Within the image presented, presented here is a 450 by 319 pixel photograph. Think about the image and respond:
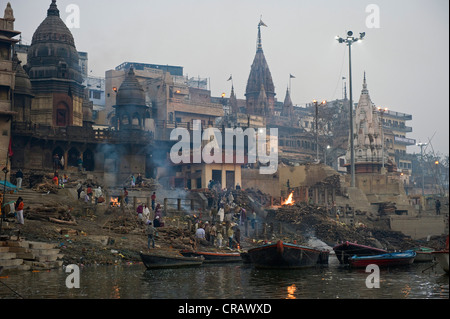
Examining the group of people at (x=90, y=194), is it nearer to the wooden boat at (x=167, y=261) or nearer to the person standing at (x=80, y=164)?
the person standing at (x=80, y=164)

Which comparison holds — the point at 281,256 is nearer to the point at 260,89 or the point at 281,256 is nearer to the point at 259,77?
the point at 260,89

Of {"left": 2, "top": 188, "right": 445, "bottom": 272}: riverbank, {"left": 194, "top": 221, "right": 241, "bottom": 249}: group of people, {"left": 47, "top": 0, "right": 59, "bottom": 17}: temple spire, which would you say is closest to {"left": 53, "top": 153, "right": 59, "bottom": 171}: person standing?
{"left": 2, "top": 188, "right": 445, "bottom": 272}: riverbank

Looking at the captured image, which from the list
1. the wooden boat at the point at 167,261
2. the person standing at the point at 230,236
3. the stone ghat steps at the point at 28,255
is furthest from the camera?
the person standing at the point at 230,236

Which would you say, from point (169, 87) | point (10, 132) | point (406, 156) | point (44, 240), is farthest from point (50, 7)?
point (406, 156)

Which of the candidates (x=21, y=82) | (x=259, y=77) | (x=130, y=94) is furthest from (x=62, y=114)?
(x=259, y=77)

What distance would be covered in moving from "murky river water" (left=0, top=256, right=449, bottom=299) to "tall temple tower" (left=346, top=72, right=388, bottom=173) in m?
31.0

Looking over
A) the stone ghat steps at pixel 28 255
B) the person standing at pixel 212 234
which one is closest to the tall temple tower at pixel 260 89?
the person standing at pixel 212 234

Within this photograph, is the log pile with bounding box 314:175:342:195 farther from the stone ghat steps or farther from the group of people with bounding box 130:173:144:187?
the stone ghat steps

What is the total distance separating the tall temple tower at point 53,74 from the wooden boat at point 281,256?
2752 cm

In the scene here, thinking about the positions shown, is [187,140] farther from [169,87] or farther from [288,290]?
[288,290]

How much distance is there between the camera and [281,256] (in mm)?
27281

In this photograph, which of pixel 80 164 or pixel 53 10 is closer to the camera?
pixel 80 164

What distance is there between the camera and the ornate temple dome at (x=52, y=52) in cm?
5072

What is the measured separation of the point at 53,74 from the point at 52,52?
180cm
